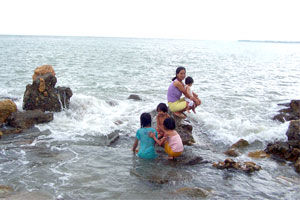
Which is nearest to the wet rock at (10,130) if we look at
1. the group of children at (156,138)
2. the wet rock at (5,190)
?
the wet rock at (5,190)

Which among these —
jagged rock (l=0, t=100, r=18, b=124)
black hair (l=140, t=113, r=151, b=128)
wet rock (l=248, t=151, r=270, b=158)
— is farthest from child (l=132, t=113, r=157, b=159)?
jagged rock (l=0, t=100, r=18, b=124)

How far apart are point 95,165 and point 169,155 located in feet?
6.01

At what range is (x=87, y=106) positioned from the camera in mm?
11383

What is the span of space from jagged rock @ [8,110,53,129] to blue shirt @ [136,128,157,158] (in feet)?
14.6

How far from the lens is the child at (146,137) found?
6.30 metres

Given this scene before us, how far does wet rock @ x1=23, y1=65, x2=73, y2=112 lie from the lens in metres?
9.98

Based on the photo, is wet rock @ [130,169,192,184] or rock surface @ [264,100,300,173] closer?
wet rock @ [130,169,192,184]

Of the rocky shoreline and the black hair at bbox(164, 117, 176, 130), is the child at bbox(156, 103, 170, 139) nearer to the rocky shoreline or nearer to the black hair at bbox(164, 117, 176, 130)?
the black hair at bbox(164, 117, 176, 130)

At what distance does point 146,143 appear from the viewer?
6391 millimetres

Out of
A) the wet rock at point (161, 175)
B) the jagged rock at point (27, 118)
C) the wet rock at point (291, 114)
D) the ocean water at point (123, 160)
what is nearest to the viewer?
the ocean water at point (123, 160)

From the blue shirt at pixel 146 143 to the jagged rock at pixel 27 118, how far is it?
445 centimetres

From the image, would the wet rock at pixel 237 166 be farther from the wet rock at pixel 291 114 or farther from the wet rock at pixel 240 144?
the wet rock at pixel 291 114

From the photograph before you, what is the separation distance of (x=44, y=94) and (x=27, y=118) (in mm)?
1621

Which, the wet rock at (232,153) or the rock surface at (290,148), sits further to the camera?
the wet rock at (232,153)
